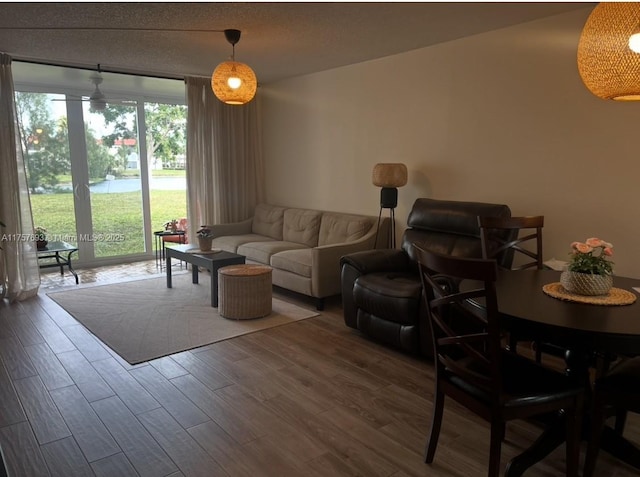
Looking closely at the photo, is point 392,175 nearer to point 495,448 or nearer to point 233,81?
point 233,81

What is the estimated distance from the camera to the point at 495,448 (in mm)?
1751

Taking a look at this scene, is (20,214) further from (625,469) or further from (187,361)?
(625,469)

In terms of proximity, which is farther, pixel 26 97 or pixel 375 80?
pixel 26 97

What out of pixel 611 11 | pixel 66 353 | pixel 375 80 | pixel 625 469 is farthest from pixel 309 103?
pixel 625 469

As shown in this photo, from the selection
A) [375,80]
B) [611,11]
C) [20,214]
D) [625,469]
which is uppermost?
[375,80]

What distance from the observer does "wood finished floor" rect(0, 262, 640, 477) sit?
209 cm

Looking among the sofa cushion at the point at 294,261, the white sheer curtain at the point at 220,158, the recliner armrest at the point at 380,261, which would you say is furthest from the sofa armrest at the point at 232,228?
the recliner armrest at the point at 380,261

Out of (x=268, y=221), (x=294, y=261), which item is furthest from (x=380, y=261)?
(x=268, y=221)

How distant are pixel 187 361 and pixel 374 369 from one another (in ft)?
4.24

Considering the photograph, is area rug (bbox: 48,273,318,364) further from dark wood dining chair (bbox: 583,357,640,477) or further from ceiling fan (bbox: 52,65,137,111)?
dark wood dining chair (bbox: 583,357,640,477)

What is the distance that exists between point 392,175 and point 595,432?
2.82 meters

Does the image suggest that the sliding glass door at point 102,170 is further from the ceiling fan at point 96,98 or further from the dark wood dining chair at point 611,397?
the dark wood dining chair at point 611,397

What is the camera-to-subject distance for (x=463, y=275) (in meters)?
1.66

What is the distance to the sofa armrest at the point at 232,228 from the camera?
5.84 metres
